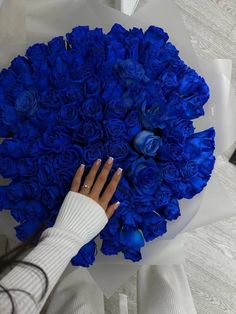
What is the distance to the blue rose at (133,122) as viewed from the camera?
666 mm

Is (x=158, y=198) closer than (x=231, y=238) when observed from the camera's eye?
Yes

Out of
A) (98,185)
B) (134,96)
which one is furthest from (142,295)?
(134,96)

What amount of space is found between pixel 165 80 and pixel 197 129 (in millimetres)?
131

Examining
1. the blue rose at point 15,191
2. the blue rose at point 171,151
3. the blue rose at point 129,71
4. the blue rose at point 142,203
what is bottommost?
the blue rose at point 15,191

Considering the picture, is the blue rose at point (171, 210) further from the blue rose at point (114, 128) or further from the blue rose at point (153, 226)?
the blue rose at point (114, 128)

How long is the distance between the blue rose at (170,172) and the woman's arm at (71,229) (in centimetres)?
8

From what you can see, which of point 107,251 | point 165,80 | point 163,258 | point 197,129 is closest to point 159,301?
point 163,258

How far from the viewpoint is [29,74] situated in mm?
718

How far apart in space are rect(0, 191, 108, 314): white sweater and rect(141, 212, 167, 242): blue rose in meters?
0.07

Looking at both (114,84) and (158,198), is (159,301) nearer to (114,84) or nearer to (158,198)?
(158,198)

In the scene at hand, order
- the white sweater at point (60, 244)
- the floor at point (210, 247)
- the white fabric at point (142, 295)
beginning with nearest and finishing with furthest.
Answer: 1. the white sweater at point (60, 244)
2. the white fabric at point (142, 295)
3. the floor at point (210, 247)

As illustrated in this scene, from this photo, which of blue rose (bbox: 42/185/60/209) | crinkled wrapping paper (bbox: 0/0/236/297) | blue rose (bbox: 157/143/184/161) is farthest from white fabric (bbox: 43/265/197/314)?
blue rose (bbox: 157/143/184/161)

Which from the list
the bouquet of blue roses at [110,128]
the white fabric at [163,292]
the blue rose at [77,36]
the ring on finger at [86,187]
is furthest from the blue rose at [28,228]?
the white fabric at [163,292]

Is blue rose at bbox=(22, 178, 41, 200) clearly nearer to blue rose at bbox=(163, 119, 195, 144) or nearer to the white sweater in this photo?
the white sweater
